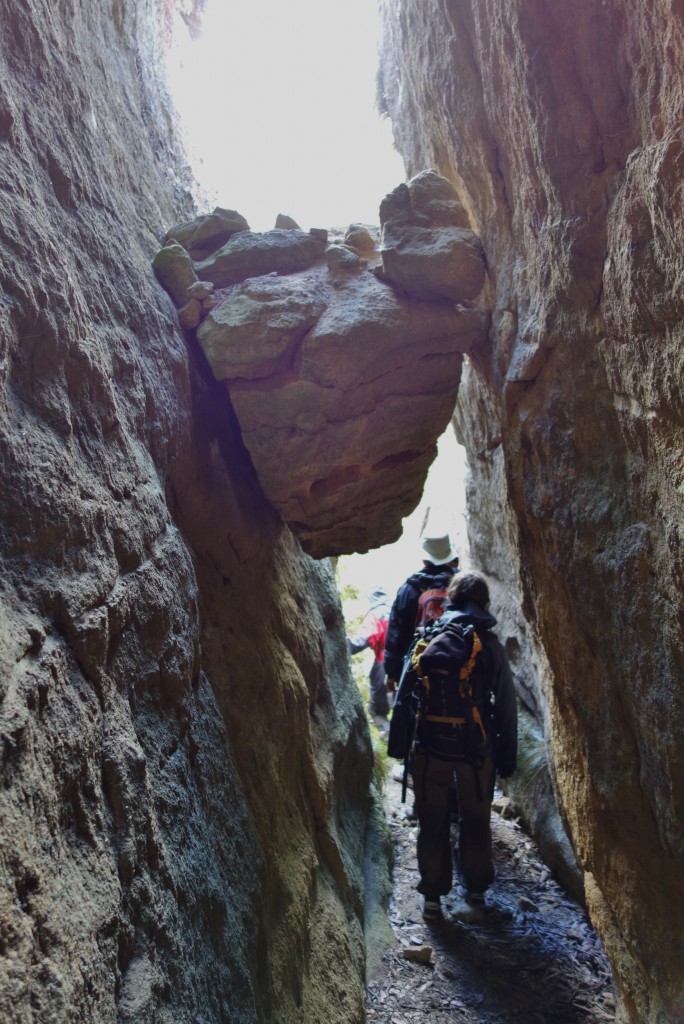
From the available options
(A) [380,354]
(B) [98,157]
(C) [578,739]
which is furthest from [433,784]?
(B) [98,157]

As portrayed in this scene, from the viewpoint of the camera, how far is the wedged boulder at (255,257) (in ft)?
14.2

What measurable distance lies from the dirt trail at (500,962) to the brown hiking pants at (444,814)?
273 millimetres

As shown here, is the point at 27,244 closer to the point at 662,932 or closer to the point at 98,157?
the point at 98,157

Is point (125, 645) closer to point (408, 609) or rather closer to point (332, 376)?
point (332, 376)

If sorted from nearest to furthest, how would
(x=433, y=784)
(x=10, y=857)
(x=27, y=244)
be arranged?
(x=10, y=857) → (x=27, y=244) → (x=433, y=784)

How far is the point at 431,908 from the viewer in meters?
5.11

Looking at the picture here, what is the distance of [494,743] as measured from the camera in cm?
530

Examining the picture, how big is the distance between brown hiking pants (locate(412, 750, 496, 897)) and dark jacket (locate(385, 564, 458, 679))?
1.34 m

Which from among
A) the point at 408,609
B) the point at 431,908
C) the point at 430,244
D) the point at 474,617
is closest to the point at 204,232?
the point at 430,244

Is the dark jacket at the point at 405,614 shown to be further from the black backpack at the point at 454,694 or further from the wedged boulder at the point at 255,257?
the wedged boulder at the point at 255,257

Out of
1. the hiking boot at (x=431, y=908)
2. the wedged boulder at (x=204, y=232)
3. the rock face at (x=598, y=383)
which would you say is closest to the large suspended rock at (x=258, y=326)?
the wedged boulder at (x=204, y=232)

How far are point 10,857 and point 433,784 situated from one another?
162 inches

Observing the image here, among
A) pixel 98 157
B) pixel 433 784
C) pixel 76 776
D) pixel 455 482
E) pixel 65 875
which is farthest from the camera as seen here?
pixel 455 482

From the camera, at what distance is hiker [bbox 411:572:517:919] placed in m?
5.05
